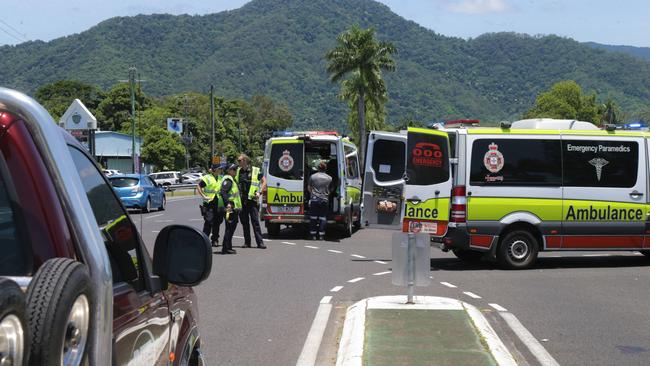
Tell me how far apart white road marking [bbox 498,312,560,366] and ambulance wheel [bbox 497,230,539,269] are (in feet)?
14.3

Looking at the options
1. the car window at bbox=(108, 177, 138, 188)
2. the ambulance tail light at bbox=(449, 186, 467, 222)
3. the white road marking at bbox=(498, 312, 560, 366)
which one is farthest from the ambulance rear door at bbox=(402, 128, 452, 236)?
the car window at bbox=(108, 177, 138, 188)

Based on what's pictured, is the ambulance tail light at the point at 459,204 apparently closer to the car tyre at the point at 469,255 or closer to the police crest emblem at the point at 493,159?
the police crest emblem at the point at 493,159

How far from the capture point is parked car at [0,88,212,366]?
1.84 meters

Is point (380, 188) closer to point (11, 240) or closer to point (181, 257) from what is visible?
point (181, 257)

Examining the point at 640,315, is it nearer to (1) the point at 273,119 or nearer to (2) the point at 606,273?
(2) the point at 606,273

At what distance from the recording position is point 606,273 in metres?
13.6

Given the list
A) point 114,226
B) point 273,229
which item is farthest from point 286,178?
point 114,226

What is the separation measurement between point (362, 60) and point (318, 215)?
154 feet

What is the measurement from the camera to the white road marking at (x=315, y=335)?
7234 millimetres

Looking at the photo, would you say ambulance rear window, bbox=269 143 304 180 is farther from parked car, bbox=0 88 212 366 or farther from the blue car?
parked car, bbox=0 88 212 366

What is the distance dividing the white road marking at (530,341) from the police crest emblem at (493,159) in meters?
4.63

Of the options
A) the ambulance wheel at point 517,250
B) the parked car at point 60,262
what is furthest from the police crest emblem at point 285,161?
the parked car at point 60,262

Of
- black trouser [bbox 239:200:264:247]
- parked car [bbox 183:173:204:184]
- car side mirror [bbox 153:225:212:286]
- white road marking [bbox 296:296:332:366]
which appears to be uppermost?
car side mirror [bbox 153:225:212:286]

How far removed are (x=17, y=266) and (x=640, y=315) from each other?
8.78 metres
